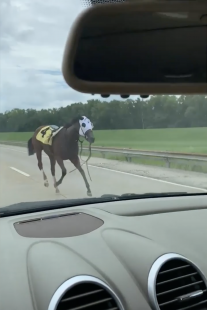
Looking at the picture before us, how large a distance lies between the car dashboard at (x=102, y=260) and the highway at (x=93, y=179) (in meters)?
1.15

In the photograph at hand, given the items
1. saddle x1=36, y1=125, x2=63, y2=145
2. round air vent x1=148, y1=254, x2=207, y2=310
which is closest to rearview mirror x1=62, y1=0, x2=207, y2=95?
round air vent x1=148, y1=254, x2=207, y2=310

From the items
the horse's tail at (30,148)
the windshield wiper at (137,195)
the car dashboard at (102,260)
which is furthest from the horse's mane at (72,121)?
the car dashboard at (102,260)

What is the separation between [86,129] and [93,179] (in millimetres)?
765

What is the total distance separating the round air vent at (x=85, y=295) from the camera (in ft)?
10.4

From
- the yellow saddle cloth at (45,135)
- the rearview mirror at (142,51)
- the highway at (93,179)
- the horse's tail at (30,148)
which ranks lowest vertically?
the highway at (93,179)

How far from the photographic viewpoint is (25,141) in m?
6.94

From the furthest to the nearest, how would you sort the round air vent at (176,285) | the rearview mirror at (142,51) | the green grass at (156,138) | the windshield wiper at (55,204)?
the green grass at (156,138) < the windshield wiper at (55,204) < the round air vent at (176,285) < the rearview mirror at (142,51)

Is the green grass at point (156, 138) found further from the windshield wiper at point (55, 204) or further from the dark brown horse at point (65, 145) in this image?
the windshield wiper at point (55, 204)

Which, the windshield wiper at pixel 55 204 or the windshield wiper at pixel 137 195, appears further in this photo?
the windshield wiper at pixel 137 195

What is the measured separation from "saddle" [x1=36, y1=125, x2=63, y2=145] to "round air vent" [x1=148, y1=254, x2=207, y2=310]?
10.1ft

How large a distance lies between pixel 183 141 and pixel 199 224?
2.82m

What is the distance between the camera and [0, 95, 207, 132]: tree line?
4730 mm

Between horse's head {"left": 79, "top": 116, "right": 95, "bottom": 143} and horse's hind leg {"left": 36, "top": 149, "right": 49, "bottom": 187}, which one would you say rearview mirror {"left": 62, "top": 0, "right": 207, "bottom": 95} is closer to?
horse's head {"left": 79, "top": 116, "right": 95, "bottom": 143}

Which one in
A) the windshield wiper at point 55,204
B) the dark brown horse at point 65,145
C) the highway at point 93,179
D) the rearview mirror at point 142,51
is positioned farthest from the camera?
the dark brown horse at point 65,145
